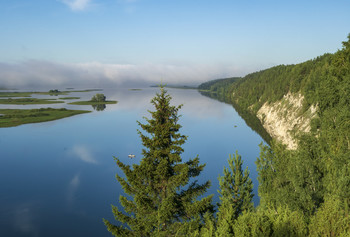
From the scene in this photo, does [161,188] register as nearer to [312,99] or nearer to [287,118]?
[312,99]

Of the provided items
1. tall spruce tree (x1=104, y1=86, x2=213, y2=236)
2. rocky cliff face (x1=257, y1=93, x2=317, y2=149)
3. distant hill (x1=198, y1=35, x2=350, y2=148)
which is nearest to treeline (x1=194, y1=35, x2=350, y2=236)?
distant hill (x1=198, y1=35, x2=350, y2=148)

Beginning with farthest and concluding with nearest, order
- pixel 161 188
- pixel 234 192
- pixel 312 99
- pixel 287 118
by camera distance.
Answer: pixel 287 118
pixel 312 99
pixel 234 192
pixel 161 188

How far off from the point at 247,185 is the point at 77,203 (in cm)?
3128

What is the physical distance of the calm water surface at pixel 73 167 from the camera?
37.1 m

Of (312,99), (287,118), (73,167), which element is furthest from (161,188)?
(287,118)

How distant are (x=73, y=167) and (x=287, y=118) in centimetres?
8378

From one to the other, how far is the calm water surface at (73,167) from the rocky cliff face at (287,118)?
419 inches

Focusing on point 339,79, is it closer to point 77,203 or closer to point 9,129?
point 77,203

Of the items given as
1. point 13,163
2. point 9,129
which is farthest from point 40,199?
point 9,129

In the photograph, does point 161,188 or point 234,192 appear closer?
point 161,188

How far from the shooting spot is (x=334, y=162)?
2491cm

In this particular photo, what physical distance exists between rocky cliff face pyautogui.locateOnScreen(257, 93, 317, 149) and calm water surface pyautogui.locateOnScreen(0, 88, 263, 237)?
10.6m

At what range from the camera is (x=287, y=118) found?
3846 inches

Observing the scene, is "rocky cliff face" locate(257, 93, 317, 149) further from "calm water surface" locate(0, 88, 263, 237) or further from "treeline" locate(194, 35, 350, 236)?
"treeline" locate(194, 35, 350, 236)
